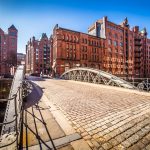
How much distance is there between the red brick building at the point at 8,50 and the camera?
55938mm

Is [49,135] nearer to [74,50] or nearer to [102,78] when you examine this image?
[102,78]

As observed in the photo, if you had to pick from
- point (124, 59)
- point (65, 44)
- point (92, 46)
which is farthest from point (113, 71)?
point (65, 44)

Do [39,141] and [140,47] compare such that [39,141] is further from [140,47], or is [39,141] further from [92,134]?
[140,47]

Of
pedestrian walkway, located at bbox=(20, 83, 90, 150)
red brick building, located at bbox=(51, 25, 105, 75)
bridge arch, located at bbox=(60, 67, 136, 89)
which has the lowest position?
pedestrian walkway, located at bbox=(20, 83, 90, 150)

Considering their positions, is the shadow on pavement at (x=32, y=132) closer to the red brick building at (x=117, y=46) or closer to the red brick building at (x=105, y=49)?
the red brick building at (x=105, y=49)

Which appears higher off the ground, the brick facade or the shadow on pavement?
the brick facade

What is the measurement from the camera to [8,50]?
2522 inches

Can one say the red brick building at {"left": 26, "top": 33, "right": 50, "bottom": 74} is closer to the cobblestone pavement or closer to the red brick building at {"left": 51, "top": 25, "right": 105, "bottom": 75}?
the red brick building at {"left": 51, "top": 25, "right": 105, "bottom": 75}

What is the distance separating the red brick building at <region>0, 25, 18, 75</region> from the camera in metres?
55.9

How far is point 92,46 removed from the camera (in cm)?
4462

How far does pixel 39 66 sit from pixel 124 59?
4760 centimetres

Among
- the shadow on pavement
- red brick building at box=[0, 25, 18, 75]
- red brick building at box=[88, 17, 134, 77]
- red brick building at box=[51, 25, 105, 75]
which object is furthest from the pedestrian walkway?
red brick building at box=[0, 25, 18, 75]

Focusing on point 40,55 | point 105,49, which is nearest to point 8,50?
point 40,55

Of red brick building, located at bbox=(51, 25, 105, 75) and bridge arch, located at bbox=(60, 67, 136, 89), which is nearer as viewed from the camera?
bridge arch, located at bbox=(60, 67, 136, 89)
